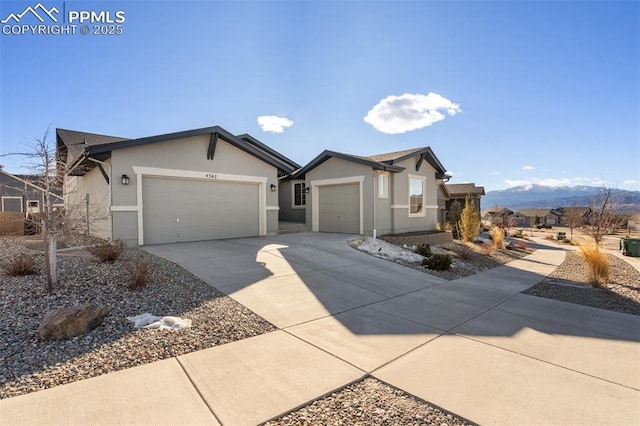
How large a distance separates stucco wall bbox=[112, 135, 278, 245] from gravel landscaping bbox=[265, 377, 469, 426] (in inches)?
368

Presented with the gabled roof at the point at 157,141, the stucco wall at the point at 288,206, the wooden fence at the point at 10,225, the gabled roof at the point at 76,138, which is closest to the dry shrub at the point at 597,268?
the gabled roof at the point at 157,141

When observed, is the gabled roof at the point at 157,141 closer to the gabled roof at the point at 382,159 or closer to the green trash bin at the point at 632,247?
the gabled roof at the point at 382,159

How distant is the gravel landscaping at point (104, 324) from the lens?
3.24 metres

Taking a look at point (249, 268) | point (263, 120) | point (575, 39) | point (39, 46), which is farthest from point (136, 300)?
point (263, 120)

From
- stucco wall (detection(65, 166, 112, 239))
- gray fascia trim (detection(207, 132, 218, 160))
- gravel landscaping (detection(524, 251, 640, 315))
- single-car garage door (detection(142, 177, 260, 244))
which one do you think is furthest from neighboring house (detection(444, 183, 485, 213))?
stucco wall (detection(65, 166, 112, 239))

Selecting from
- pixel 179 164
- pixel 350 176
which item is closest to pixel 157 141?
pixel 179 164

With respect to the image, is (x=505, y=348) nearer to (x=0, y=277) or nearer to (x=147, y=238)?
(x=0, y=277)

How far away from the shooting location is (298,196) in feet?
65.4

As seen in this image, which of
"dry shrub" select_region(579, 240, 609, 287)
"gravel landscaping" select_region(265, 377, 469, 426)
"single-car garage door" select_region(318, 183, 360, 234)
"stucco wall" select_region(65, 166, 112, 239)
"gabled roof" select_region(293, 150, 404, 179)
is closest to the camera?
"gravel landscaping" select_region(265, 377, 469, 426)

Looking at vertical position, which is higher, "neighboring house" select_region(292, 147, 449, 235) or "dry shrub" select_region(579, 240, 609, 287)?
"neighboring house" select_region(292, 147, 449, 235)

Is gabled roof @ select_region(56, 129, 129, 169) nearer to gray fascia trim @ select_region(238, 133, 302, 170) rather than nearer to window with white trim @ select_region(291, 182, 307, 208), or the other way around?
gray fascia trim @ select_region(238, 133, 302, 170)

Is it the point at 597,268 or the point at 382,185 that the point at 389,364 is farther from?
the point at 382,185

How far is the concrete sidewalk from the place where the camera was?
2688 millimetres

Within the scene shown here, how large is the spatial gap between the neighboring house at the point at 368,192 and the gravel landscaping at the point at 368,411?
10.7 m
